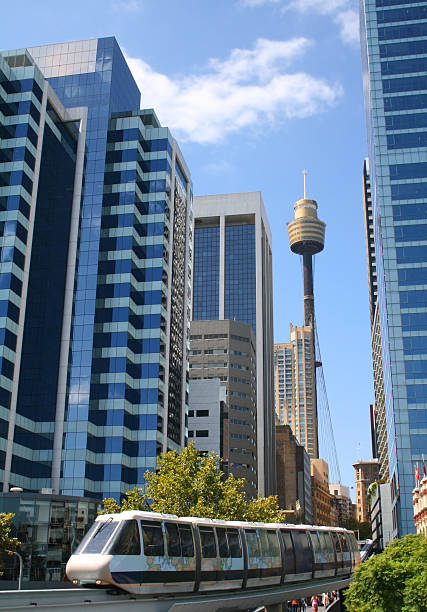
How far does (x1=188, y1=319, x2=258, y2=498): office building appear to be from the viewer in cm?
16825

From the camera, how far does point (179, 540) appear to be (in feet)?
108

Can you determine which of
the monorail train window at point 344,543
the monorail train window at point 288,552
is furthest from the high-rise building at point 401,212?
the monorail train window at point 288,552

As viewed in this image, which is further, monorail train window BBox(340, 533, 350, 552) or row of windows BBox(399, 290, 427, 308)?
row of windows BBox(399, 290, 427, 308)

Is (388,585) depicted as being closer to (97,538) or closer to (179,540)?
(179,540)

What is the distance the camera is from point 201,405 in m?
141

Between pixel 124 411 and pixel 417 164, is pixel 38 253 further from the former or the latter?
pixel 417 164

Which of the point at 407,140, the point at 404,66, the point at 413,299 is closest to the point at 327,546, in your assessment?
the point at 413,299

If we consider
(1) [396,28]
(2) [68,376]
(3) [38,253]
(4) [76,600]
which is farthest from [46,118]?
(4) [76,600]

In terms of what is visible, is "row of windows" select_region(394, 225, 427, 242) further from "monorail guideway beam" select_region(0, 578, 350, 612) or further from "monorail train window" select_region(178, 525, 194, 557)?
"monorail train window" select_region(178, 525, 194, 557)

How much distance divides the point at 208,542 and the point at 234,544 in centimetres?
268

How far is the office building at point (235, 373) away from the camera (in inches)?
6624

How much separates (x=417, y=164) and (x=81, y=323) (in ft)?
229

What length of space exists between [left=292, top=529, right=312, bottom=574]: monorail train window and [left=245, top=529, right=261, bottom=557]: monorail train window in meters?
5.49

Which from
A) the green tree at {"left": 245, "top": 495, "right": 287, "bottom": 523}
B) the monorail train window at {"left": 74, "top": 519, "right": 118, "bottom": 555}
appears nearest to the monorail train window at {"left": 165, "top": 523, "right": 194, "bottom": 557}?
the monorail train window at {"left": 74, "top": 519, "right": 118, "bottom": 555}
